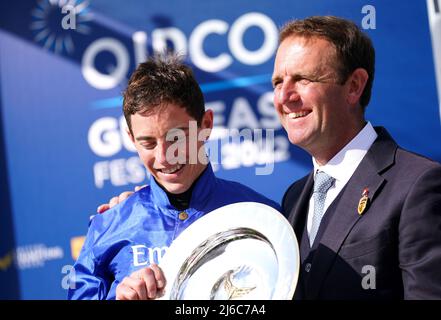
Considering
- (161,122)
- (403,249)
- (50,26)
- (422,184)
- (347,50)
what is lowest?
(403,249)

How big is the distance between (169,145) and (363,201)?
56cm

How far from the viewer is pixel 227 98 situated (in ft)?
11.4

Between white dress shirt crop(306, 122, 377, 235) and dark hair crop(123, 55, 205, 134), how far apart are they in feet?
1.41

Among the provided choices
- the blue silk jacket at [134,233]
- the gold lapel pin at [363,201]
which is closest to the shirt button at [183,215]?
the blue silk jacket at [134,233]

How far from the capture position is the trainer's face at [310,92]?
6.44ft

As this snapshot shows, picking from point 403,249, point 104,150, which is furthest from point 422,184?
point 104,150

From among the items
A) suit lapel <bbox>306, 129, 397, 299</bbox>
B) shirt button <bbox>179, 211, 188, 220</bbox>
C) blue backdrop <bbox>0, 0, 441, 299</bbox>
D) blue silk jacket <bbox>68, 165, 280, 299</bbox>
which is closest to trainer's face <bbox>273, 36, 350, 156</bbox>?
suit lapel <bbox>306, 129, 397, 299</bbox>

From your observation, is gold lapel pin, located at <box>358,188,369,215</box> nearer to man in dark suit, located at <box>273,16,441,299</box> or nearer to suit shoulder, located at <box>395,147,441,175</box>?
man in dark suit, located at <box>273,16,441,299</box>

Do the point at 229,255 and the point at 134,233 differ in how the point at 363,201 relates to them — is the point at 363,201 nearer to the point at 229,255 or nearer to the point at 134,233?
the point at 229,255

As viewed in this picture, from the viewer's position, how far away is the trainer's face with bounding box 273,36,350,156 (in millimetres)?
1962

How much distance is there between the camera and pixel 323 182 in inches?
78.6

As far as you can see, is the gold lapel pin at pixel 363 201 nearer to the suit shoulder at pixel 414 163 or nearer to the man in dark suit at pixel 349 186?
the man in dark suit at pixel 349 186
